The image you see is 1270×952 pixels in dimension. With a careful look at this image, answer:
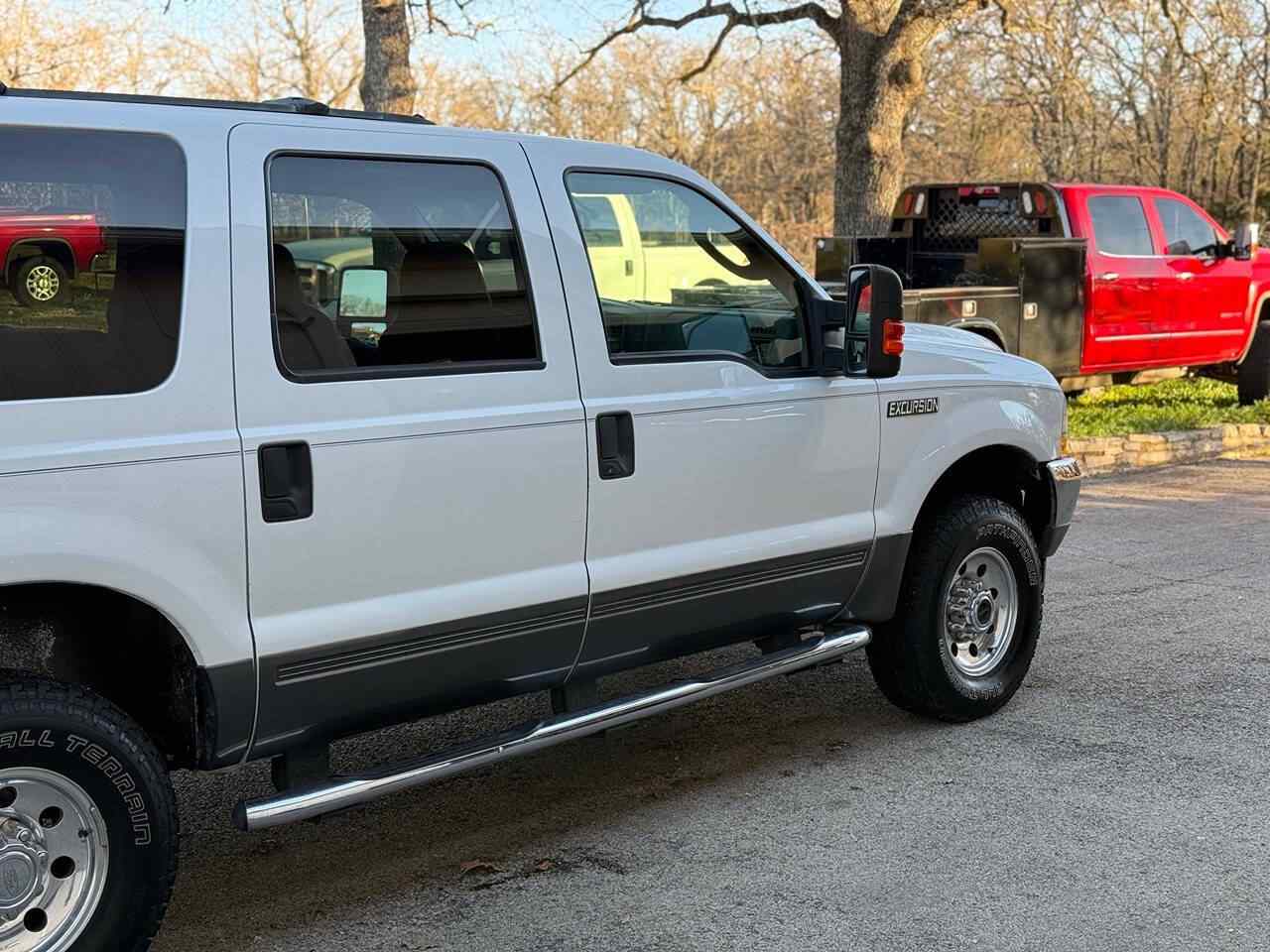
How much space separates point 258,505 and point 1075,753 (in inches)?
120

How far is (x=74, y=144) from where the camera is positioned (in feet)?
10.6

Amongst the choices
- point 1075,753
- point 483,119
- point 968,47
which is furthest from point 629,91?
point 1075,753

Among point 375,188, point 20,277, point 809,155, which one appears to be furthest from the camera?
point 809,155

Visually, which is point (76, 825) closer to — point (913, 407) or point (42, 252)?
point (42, 252)

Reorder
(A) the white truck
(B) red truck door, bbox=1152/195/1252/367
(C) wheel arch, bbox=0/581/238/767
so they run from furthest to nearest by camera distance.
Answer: (B) red truck door, bbox=1152/195/1252/367, (C) wheel arch, bbox=0/581/238/767, (A) the white truck

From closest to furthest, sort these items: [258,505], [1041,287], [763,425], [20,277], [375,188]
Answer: [20,277], [258,505], [375,188], [763,425], [1041,287]

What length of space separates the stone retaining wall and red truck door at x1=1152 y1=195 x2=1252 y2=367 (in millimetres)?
1043

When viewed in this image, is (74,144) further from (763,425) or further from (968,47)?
(968,47)

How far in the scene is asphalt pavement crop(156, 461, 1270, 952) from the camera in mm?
3811

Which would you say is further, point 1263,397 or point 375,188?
point 1263,397

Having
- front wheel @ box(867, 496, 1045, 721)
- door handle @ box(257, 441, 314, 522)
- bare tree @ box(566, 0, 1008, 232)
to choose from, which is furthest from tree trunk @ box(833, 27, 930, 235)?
door handle @ box(257, 441, 314, 522)

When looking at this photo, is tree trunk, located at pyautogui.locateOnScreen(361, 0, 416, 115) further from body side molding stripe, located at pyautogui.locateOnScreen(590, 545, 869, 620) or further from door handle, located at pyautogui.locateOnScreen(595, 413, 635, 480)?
door handle, located at pyautogui.locateOnScreen(595, 413, 635, 480)

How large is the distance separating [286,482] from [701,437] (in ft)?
4.47

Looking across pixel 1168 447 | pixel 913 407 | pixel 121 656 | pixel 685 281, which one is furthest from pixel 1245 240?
pixel 121 656
